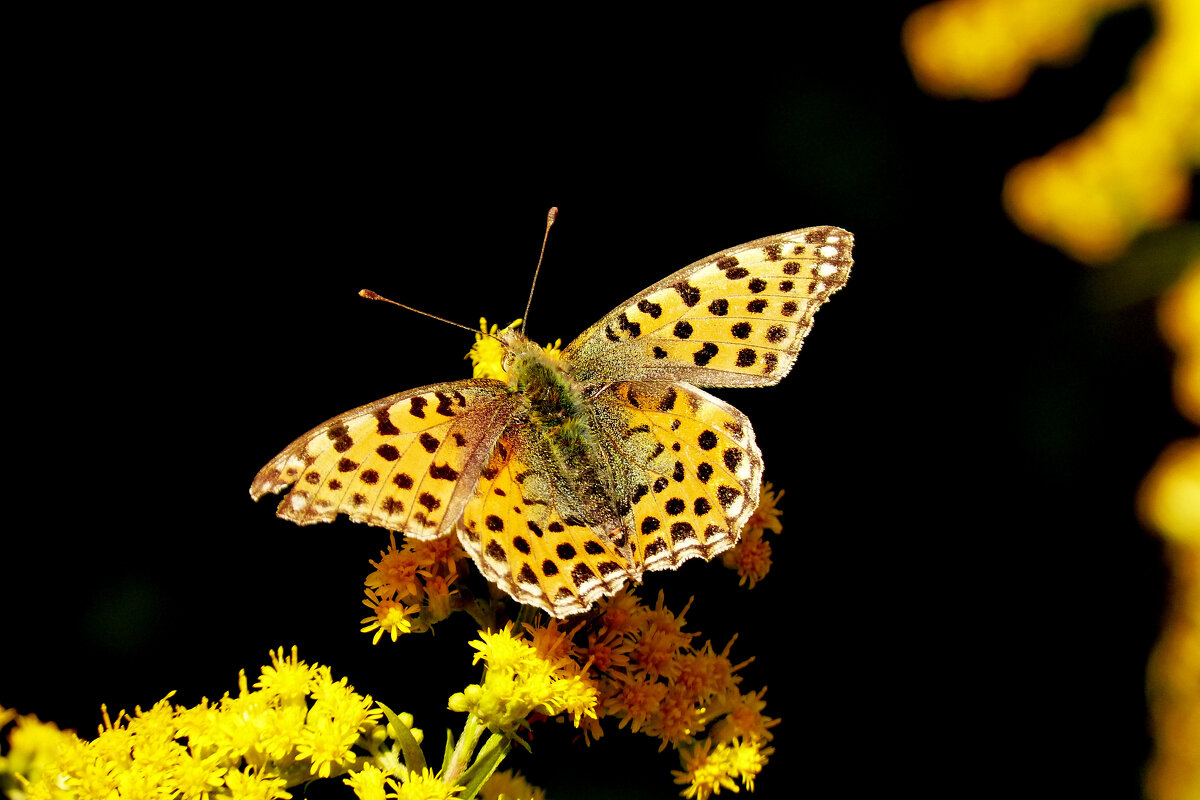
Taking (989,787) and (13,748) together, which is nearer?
(13,748)

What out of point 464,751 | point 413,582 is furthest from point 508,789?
point 413,582

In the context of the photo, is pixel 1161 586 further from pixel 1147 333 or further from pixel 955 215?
pixel 955 215

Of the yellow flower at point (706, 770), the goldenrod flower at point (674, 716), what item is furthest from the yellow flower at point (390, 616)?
the yellow flower at point (706, 770)

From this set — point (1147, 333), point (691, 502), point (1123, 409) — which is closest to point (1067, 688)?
point (1123, 409)

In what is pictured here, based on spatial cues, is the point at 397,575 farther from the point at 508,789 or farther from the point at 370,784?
the point at 508,789

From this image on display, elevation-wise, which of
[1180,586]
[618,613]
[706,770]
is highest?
[1180,586]

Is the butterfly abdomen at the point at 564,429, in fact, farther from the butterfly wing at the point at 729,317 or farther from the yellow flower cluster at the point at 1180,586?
the yellow flower cluster at the point at 1180,586

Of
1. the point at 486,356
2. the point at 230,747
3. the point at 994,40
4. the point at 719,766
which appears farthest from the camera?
the point at 994,40

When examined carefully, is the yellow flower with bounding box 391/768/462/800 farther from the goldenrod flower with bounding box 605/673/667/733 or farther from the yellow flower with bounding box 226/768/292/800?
the goldenrod flower with bounding box 605/673/667/733

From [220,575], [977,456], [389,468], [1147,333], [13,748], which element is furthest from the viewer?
[977,456]
